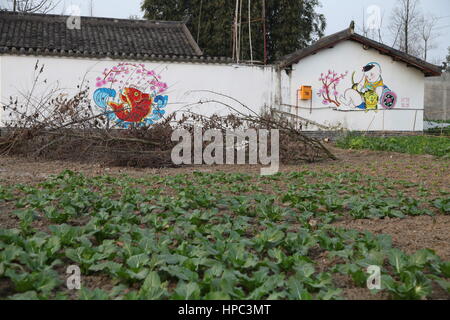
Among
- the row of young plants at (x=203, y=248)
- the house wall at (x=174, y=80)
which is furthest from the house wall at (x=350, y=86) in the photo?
the row of young plants at (x=203, y=248)

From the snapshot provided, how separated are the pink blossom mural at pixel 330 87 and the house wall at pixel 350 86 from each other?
0.19 ft

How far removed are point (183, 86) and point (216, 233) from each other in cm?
1378

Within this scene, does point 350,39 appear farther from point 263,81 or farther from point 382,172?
point 382,172

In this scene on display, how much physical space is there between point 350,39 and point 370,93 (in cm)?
209

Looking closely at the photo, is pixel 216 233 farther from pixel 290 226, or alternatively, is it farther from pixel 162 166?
pixel 162 166

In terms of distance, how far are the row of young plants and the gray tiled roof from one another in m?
11.5

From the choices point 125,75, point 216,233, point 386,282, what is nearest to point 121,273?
point 216,233

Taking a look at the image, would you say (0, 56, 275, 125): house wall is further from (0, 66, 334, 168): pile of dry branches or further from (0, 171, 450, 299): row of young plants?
(0, 171, 450, 299): row of young plants

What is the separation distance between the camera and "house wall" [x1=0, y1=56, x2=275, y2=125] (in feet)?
49.9

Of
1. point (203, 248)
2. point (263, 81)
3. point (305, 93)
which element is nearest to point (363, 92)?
point (305, 93)

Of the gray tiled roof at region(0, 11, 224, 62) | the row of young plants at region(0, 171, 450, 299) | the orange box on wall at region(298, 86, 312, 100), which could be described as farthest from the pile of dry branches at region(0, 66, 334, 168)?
the orange box on wall at region(298, 86, 312, 100)

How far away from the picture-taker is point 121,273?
2.47 meters

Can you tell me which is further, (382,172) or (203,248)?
(382,172)

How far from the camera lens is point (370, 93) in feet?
59.8
